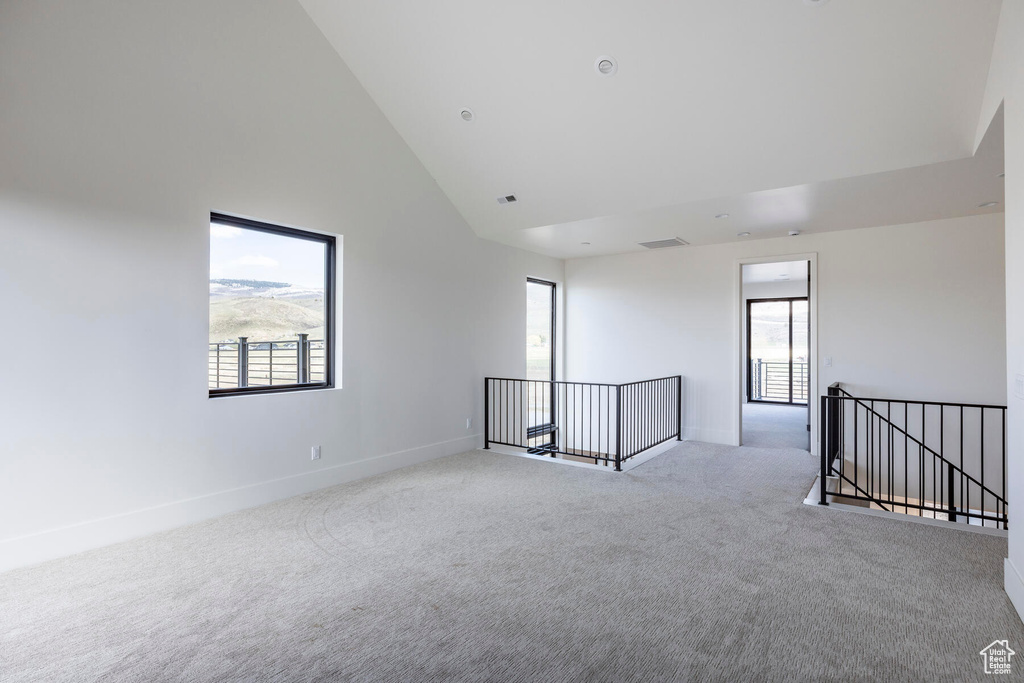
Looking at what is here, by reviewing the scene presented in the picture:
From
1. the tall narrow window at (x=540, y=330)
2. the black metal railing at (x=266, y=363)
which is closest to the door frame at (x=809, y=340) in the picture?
the tall narrow window at (x=540, y=330)

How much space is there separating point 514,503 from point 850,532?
2.31 meters

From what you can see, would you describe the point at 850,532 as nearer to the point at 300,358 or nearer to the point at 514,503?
the point at 514,503

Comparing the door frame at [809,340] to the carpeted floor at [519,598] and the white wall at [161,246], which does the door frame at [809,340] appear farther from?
the white wall at [161,246]

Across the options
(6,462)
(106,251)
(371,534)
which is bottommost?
(371,534)

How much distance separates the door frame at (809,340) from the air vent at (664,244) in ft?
2.37

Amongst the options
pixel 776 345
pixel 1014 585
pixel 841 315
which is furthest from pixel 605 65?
pixel 776 345

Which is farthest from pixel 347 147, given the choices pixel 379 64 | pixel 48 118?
pixel 48 118

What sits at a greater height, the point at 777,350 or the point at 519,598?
the point at 777,350

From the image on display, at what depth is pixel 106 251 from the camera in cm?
331

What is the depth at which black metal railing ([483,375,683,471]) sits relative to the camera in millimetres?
6191

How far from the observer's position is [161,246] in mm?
3553

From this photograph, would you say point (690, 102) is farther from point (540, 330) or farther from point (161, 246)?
point (540, 330)

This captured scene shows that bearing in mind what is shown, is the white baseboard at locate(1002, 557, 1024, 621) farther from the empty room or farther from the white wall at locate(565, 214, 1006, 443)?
the white wall at locate(565, 214, 1006, 443)

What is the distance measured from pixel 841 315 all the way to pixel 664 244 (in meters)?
2.11
